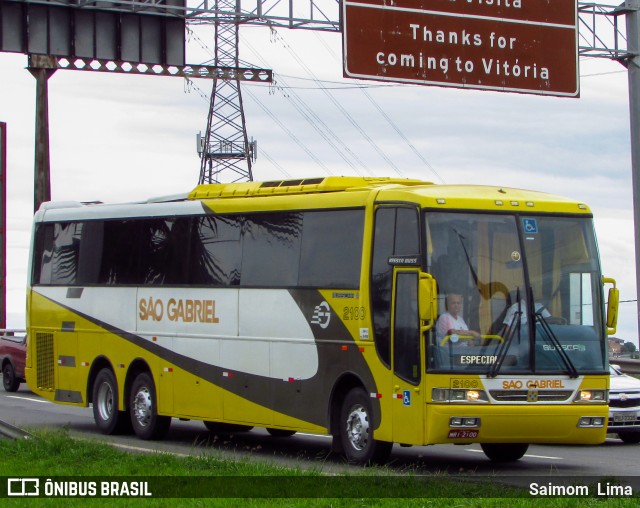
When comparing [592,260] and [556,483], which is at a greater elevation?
[592,260]

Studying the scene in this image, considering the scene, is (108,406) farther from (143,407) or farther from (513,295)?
(513,295)

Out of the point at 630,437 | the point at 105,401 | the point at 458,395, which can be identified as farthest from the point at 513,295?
the point at 105,401

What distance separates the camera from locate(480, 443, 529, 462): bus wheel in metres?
18.1

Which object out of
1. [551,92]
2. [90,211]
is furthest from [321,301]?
[551,92]

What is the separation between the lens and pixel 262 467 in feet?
48.3

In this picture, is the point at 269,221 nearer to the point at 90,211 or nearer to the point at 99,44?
the point at 90,211

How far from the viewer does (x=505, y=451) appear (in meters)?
18.2

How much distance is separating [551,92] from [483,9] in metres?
2.08

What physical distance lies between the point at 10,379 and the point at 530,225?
66.1 feet

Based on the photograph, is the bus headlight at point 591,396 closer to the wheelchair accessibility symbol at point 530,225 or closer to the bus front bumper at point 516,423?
the bus front bumper at point 516,423

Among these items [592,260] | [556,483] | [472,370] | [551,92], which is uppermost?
[551,92]

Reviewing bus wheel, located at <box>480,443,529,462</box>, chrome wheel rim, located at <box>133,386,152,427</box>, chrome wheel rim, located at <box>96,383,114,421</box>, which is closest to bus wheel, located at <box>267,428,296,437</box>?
chrome wheel rim, located at <box>133,386,152,427</box>

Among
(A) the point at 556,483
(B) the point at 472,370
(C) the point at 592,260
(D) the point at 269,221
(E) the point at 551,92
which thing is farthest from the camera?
(E) the point at 551,92

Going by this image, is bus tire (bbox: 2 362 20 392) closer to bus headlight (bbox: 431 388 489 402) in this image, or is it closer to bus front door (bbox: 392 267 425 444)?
bus front door (bbox: 392 267 425 444)
